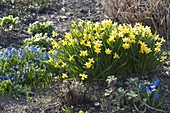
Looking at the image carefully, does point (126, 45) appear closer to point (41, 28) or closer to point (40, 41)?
point (40, 41)

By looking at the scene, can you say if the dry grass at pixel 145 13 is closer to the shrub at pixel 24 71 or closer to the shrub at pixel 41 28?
the shrub at pixel 41 28

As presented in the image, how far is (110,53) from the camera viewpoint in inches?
167

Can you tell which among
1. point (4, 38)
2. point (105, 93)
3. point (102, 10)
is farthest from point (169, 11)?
point (4, 38)

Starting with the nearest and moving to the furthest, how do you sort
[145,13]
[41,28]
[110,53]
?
[110,53] → [145,13] → [41,28]

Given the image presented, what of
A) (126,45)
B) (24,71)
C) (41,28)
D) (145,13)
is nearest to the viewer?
(126,45)

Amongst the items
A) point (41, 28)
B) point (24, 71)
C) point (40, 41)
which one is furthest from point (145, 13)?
point (24, 71)

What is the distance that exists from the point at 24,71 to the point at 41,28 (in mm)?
1494

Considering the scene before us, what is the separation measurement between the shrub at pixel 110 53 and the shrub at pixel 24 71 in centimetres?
28

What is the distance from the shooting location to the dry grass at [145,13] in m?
5.44

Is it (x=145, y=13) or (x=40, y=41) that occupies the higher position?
(x=145, y=13)

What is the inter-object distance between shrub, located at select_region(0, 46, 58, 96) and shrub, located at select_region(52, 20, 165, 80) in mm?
278

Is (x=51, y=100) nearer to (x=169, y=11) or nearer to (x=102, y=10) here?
(x=169, y=11)

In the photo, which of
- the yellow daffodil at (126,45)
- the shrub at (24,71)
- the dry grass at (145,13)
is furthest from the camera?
the dry grass at (145,13)

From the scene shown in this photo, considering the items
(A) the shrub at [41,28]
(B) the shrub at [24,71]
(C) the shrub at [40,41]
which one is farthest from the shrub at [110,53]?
(A) the shrub at [41,28]
